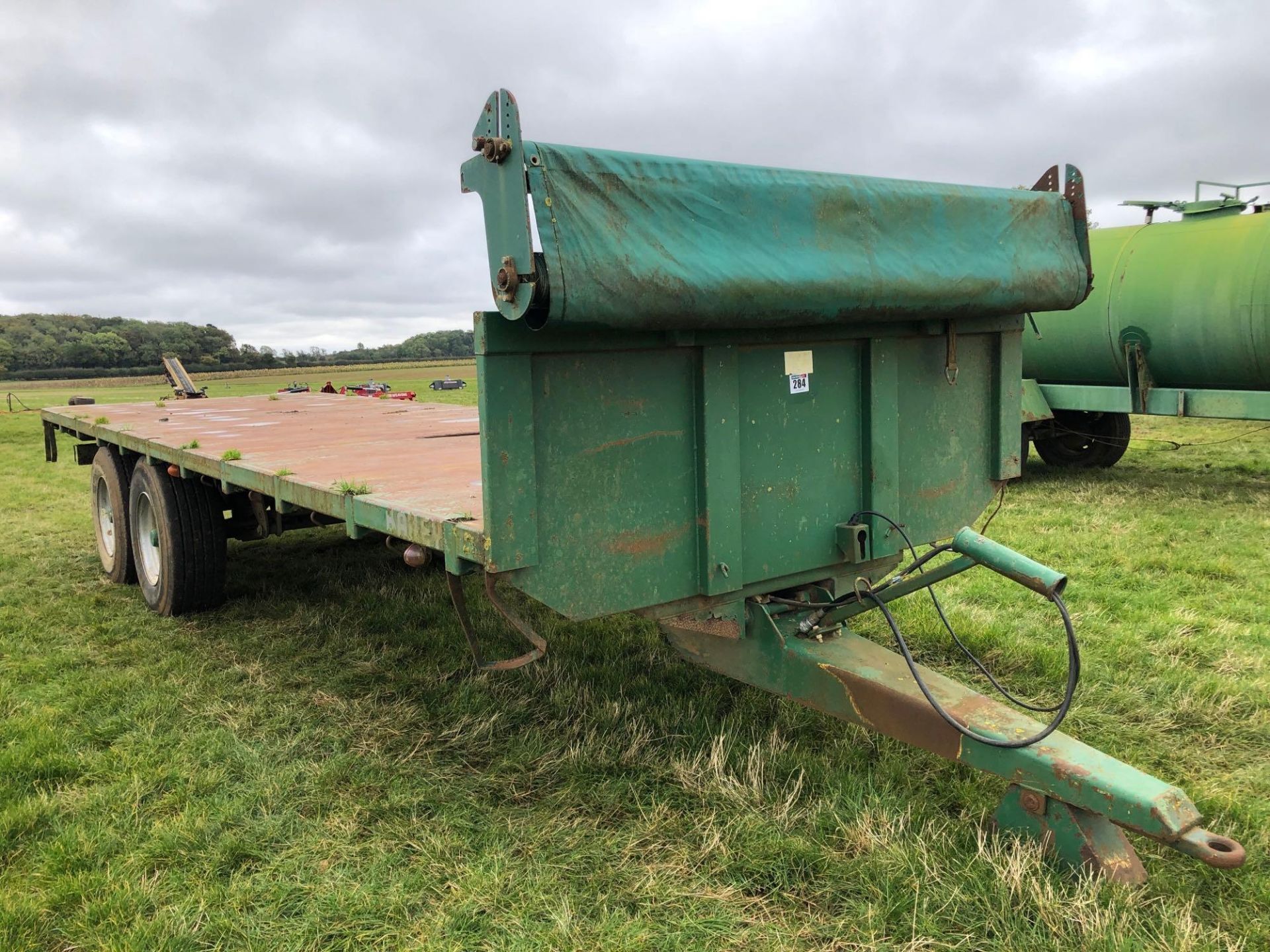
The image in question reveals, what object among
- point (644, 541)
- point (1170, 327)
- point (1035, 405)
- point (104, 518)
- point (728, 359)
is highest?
point (1170, 327)

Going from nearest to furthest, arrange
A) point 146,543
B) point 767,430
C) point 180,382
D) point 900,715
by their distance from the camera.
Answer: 1. point 900,715
2. point 767,430
3. point 146,543
4. point 180,382

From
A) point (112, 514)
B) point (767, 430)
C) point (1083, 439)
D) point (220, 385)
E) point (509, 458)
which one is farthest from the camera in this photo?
point (220, 385)

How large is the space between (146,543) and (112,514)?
0.50 metres

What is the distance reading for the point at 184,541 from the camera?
18.4 feet

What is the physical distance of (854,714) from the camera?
3053 mm

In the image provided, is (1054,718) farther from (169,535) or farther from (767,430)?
(169,535)

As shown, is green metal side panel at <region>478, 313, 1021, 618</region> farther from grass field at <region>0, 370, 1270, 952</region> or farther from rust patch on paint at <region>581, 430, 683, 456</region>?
grass field at <region>0, 370, 1270, 952</region>

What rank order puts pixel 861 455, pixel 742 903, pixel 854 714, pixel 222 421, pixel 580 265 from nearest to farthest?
pixel 580 265
pixel 742 903
pixel 854 714
pixel 861 455
pixel 222 421

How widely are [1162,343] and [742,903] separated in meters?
7.75

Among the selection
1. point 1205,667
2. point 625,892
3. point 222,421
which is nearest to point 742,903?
point 625,892

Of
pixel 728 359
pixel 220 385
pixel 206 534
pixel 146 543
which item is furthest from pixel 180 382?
pixel 220 385

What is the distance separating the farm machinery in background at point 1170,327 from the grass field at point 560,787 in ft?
9.79

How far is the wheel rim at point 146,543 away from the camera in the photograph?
20.2 ft

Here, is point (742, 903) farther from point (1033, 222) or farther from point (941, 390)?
point (1033, 222)
